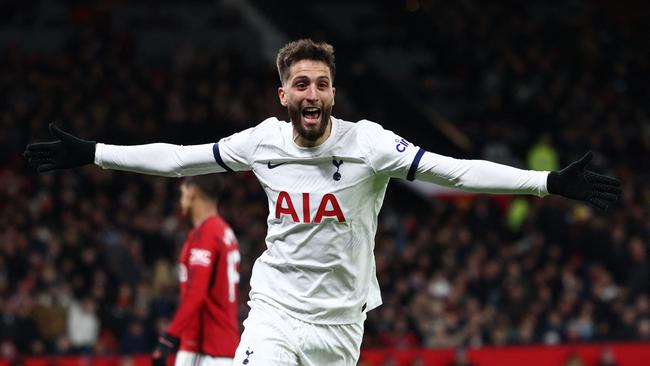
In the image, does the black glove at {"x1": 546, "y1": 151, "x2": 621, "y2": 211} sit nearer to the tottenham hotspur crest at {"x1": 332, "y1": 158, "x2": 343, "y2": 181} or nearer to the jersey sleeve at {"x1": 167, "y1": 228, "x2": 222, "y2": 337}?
the tottenham hotspur crest at {"x1": 332, "y1": 158, "x2": 343, "y2": 181}

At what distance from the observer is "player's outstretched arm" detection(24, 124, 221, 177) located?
5.92m

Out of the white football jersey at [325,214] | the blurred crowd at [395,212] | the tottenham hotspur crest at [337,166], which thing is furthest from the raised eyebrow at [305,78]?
the blurred crowd at [395,212]

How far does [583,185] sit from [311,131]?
1.34 metres

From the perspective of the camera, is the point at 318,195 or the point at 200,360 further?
the point at 200,360

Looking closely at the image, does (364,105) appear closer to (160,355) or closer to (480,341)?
(480,341)

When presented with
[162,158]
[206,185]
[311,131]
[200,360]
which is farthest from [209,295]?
[311,131]

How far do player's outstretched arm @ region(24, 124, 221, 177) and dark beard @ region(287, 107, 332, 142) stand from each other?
488mm

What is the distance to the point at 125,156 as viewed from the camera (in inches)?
233

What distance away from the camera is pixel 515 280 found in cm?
1630

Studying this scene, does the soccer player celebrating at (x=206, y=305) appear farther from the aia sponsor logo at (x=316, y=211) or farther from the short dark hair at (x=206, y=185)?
the aia sponsor logo at (x=316, y=211)

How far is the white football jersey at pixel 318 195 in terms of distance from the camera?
5.71 metres

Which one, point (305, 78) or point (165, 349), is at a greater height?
point (305, 78)

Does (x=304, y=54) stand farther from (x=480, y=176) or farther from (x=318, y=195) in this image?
(x=480, y=176)

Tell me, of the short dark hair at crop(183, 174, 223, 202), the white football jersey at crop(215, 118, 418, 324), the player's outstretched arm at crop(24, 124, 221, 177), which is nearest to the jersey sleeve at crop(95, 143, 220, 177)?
the player's outstretched arm at crop(24, 124, 221, 177)
